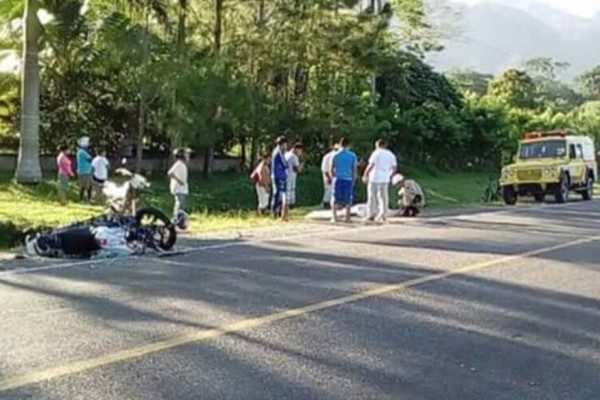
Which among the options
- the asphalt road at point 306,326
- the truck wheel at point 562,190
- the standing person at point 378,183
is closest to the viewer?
the asphalt road at point 306,326

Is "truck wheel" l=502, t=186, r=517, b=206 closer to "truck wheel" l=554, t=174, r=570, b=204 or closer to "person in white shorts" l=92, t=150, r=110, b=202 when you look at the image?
"truck wheel" l=554, t=174, r=570, b=204

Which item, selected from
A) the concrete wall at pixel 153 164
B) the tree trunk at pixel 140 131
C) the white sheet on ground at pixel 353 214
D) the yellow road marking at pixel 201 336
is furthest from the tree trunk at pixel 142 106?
the yellow road marking at pixel 201 336

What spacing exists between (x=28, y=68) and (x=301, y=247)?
53.8 ft

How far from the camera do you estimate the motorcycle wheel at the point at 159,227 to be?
44.5ft

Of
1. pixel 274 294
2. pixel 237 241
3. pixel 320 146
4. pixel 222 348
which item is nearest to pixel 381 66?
pixel 320 146

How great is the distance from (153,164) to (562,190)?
1513cm

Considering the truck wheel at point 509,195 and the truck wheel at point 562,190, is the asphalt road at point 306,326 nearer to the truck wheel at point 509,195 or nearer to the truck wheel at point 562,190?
the truck wheel at point 562,190

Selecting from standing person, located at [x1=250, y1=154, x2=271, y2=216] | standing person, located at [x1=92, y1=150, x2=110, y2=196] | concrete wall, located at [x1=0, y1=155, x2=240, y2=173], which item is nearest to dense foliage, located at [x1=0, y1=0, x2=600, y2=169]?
concrete wall, located at [x1=0, y1=155, x2=240, y2=173]

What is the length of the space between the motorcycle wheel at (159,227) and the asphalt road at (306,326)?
0.35 metres

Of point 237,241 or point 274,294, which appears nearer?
point 274,294

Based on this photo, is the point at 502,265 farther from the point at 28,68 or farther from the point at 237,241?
the point at 28,68

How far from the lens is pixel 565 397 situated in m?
6.21

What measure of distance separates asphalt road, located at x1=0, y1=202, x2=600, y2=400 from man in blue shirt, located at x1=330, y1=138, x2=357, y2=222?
5.89 meters

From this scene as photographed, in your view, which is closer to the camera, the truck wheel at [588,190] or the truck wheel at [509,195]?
the truck wheel at [509,195]
